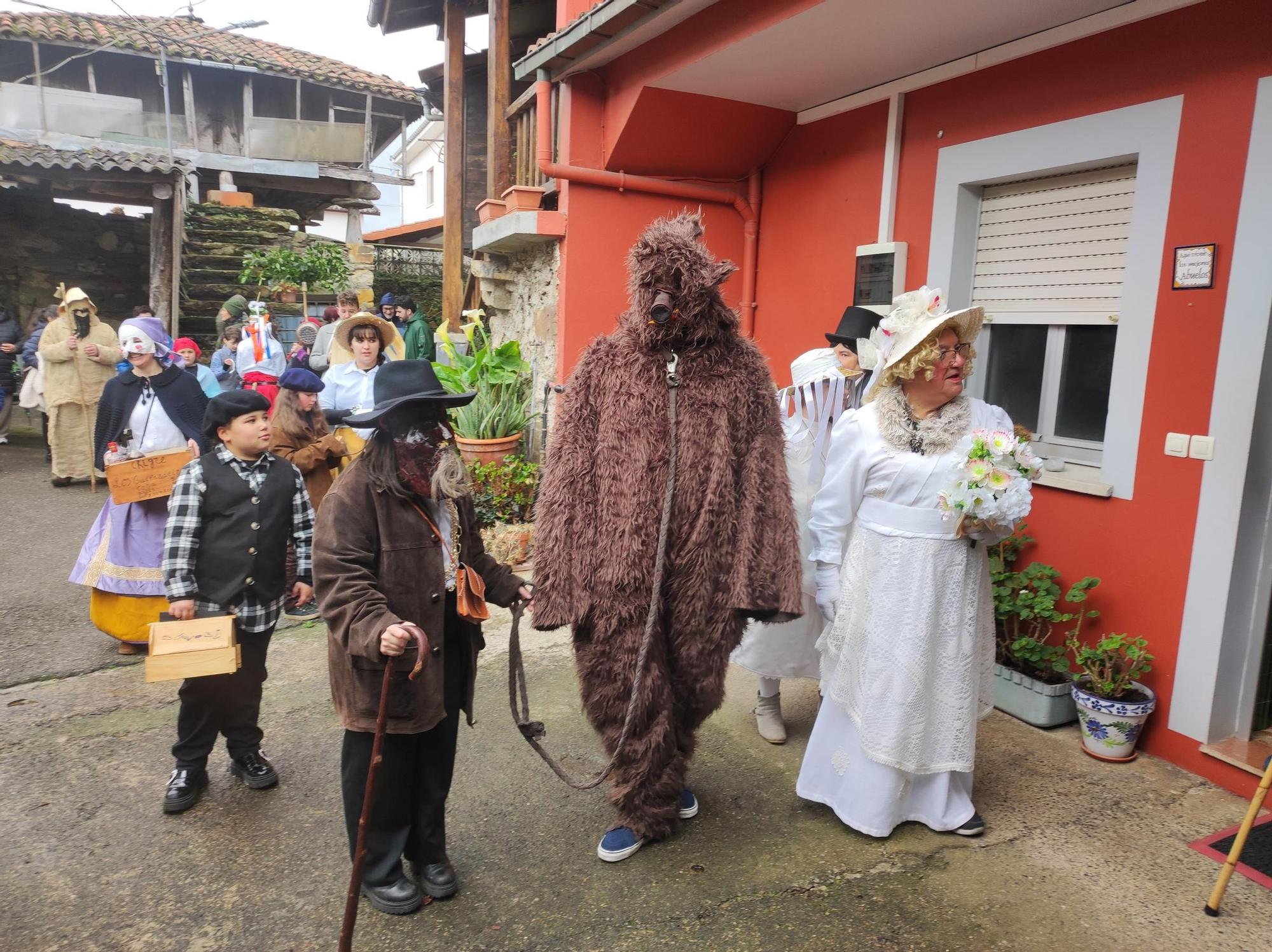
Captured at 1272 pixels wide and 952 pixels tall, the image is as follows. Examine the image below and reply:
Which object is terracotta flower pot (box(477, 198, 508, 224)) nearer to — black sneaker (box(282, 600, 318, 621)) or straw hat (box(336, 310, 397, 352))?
straw hat (box(336, 310, 397, 352))

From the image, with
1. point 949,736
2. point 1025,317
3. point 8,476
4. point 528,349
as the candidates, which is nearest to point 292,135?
point 8,476

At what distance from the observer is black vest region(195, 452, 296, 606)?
3.19 meters

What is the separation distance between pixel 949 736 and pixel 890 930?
0.72 meters

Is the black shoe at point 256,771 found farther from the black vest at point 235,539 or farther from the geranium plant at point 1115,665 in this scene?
the geranium plant at point 1115,665

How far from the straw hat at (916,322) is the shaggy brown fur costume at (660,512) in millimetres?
603

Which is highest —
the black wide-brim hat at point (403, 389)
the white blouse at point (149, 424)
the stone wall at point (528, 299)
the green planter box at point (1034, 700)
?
the stone wall at point (528, 299)

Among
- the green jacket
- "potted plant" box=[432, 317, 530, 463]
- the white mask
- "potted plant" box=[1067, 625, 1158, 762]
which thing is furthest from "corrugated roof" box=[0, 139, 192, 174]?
"potted plant" box=[1067, 625, 1158, 762]

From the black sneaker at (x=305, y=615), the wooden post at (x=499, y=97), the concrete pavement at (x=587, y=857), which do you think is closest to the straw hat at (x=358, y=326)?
the black sneaker at (x=305, y=615)

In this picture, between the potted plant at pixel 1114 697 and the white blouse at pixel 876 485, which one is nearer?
the white blouse at pixel 876 485

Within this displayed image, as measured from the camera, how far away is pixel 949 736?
117 inches

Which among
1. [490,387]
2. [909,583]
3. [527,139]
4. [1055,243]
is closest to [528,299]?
[490,387]

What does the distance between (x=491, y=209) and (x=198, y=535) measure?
484cm

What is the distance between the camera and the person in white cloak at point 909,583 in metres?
2.92

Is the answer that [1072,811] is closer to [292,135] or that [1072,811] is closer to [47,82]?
[292,135]
